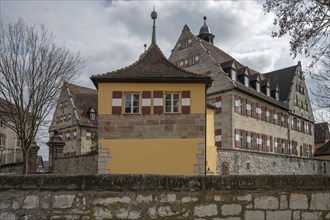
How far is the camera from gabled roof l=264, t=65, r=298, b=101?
144 feet

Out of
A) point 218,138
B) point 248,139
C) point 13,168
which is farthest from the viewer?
point 248,139

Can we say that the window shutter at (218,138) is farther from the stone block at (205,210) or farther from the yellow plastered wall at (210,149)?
the stone block at (205,210)

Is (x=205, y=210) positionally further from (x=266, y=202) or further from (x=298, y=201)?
(x=298, y=201)

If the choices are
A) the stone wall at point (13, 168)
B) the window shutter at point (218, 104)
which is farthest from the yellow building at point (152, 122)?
→ the window shutter at point (218, 104)

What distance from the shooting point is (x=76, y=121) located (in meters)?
45.3

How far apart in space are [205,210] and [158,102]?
1521 centimetres

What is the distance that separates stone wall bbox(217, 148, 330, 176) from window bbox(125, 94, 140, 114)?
743 cm

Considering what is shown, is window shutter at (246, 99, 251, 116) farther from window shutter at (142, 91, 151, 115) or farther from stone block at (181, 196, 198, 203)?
stone block at (181, 196, 198, 203)

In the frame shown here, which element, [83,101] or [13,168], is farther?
[83,101]

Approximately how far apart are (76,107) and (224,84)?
2092cm

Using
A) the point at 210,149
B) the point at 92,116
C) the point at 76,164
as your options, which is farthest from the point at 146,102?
the point at 92,116

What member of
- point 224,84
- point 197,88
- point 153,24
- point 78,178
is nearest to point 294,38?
point 78,178

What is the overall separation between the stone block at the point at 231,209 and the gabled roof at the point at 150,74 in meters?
15.2

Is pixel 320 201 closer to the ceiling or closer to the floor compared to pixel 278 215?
closer to the ceiling
